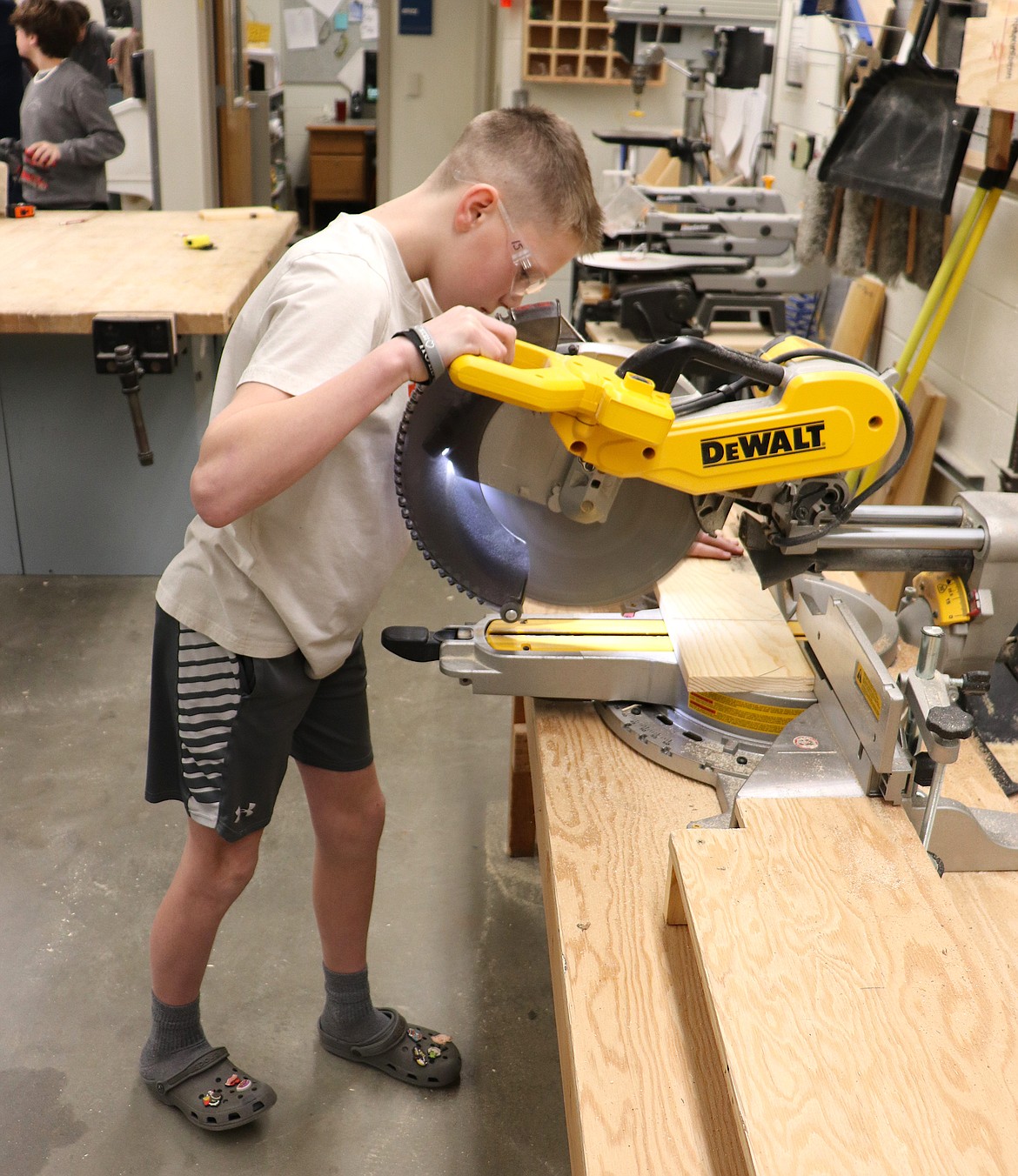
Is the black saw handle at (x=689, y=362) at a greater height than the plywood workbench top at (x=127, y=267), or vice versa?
the black saw handle at (x=689, y=362)

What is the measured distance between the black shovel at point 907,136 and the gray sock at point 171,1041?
2.22 meters

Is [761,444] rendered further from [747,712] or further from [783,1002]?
[783,1002]

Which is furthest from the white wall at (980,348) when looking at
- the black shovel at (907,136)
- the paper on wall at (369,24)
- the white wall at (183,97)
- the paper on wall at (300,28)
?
the paper on wall at (300,28)

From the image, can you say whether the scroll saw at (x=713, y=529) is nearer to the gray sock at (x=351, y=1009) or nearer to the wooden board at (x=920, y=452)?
the gray sock at (x=351, y=1009)

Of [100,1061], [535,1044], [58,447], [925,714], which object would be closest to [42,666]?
[58,447]

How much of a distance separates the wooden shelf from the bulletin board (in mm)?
3749

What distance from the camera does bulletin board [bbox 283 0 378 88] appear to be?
8672 millimetres

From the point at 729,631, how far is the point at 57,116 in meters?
4.18

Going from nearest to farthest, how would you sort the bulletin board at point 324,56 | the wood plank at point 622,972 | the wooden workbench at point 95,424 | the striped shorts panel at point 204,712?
the wood plank at point 622,972, the striped shorts panel at point 204,712, the wooden workbench at point 95,424, the bulletin board at point 324,56

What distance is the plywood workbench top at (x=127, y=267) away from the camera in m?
2.51

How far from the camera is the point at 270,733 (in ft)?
4.19

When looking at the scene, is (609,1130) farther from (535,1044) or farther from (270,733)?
(535,1044)

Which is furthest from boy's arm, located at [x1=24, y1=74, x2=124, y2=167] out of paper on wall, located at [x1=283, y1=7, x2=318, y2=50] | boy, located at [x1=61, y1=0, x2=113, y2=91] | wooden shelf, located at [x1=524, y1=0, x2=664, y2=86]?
paper on wall, located at [x1=283, y1=7, x2=318, y2=50]

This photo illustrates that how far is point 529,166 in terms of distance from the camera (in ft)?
3.78
